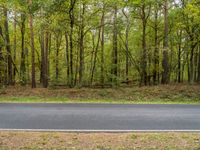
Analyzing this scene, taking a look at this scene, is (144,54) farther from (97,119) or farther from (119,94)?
(97,119)

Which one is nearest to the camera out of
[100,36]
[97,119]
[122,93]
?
[97,119]

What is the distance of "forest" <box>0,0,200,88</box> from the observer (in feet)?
69.1

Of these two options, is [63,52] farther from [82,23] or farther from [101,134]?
[101,134]

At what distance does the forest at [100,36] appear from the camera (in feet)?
69.1

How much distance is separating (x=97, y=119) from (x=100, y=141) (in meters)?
2.88

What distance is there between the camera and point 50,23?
817 inches

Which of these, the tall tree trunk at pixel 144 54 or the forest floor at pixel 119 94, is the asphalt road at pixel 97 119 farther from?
the tall tree trunk at pixel 144 54

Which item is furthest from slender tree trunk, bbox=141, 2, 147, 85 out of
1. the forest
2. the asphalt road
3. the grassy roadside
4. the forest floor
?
the grassy roadside

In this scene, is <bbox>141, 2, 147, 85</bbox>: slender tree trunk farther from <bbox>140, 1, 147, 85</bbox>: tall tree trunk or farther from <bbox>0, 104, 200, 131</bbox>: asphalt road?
<bbox>0, 104, 200, 131</bbox>: asphalt road

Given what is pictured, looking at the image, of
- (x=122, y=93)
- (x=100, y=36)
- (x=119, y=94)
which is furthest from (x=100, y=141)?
(x=100, y=36)

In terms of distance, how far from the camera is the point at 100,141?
714 centimetres

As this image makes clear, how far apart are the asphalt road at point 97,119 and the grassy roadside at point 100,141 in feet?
2.71

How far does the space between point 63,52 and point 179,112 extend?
23815 mm

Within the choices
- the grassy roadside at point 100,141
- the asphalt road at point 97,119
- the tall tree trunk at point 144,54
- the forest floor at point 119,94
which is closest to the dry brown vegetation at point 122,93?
the forest floor at point 119,94
